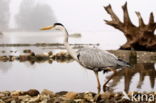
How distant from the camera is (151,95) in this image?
680cm

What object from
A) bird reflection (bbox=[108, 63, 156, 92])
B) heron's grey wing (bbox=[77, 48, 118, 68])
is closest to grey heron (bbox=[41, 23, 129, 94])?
heron's grey wing (bbox=[77, 48, 118, 68])

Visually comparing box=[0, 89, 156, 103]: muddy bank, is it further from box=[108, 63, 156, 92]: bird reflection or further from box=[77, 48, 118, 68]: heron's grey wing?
box=[108, 63, 156, 92]: bird reflection

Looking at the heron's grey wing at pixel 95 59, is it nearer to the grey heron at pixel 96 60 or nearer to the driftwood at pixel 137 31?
the grey heron at pixel 96 60

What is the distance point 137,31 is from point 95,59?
1229 cm

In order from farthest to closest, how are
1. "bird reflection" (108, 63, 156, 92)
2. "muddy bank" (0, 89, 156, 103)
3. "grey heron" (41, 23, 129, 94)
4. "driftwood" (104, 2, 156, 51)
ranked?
"driftwood" (104, 2, 156, 51) → "bird reflection" (108, 63, 156, 92) → "muddy bank" (0, 89, 156, 103) → "grey heron" (41, 23, 129, 94)

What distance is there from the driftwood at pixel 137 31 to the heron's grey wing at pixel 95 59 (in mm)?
11956

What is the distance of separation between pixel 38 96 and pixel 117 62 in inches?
61.5

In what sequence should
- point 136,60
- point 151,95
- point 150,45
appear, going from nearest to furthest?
point 151,95
point 136,60
point 150,45

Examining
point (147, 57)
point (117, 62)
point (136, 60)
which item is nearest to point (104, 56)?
point (117, 62)

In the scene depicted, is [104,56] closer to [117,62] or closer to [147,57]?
[117,62]

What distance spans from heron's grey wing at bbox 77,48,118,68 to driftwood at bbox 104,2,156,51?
1196 cm

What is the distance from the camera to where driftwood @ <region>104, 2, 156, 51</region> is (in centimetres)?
1808

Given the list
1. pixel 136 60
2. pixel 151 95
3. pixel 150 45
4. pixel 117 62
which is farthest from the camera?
pixel 150 45

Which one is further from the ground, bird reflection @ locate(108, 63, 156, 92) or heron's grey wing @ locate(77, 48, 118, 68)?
heron's grey wing @ locate(77, 48, 118, 68)
